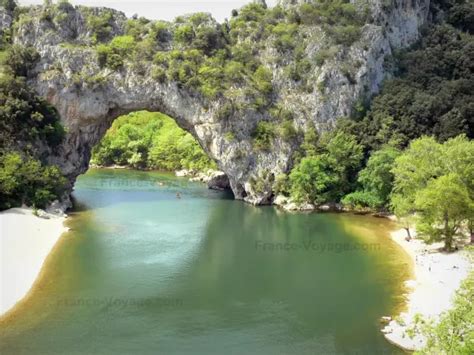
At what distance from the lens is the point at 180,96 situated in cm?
6350

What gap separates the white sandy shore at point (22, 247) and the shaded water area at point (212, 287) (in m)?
0.91

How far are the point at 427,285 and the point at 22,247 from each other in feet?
93.1

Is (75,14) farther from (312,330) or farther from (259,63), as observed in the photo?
(312,330)

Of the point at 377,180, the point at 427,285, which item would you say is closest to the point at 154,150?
the point at 377,180

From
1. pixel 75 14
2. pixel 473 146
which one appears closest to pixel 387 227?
pixel 473 146

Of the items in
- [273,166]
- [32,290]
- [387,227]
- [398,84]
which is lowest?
[32,290]

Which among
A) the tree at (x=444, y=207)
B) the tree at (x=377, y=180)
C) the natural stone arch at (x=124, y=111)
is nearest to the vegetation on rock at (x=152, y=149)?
the natural stone arch at (x=124, y=111)

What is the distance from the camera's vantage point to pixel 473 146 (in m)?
40.7

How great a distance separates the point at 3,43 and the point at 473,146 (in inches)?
2024

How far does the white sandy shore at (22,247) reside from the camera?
1220 inches

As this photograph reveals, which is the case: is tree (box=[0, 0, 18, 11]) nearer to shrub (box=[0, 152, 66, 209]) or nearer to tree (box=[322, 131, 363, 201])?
shrub (box=[0, 152, 66, 209])

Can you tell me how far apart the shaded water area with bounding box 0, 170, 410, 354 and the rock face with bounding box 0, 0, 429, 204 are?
10.4 meters

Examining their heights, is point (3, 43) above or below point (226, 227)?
above

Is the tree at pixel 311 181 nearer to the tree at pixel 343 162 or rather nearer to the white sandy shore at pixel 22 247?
the tree at pixel 343 162
